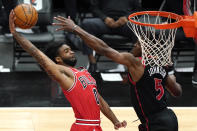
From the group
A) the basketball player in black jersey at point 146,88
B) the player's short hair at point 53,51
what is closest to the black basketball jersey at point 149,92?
the basketball player in black jersey at point 146,88

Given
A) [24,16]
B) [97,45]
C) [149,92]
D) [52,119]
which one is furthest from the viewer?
[52,119]

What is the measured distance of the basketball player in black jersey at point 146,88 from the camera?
14.9 ft

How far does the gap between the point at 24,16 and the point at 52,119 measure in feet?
5.38

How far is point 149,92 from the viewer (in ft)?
15.3

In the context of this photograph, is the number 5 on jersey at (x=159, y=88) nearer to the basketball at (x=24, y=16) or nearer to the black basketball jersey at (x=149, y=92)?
the black basketball jersey at (x=149, y=92)

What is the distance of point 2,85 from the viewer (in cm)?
727

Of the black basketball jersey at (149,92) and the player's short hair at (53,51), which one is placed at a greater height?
the player's short hair at (53,51)

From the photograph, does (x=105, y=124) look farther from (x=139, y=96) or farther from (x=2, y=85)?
(x=2, y=85)

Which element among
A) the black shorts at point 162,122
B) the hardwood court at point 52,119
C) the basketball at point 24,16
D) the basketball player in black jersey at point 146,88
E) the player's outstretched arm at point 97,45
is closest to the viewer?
the player's outstretched arm at point 97,45

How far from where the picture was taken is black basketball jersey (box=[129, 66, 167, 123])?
4.62 m

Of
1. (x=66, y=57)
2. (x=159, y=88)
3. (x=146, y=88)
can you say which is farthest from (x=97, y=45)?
(x=159, y=88)

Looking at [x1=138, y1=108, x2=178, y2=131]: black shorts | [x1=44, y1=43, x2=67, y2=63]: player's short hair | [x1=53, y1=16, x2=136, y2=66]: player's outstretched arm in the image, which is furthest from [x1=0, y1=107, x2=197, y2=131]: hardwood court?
[x1=53, y1=16, x2=136, y2=66]: player's outstretched arm

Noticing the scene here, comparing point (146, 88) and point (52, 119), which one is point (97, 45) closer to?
point (146, 88)

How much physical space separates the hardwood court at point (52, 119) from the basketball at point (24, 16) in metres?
1.39
